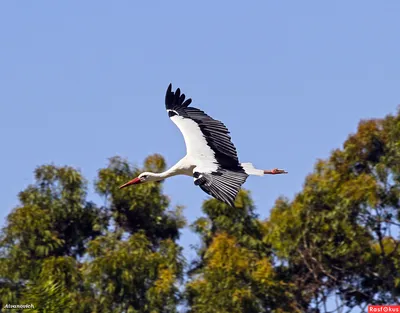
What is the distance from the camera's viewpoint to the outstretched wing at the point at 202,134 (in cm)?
1231

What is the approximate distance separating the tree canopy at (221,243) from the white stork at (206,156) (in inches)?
119

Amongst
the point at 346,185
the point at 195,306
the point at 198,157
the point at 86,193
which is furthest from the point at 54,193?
the point at 198,157

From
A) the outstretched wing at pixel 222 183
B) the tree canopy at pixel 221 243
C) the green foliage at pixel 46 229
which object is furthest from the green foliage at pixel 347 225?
the outstretched wing at pixel 222 183

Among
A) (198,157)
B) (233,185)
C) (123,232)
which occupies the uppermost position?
(123,232)

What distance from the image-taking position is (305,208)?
17516 millimetres

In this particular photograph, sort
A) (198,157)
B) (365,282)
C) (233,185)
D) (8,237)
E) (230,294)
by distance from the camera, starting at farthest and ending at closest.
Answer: (365,282) → (8,237) → (230,294) → (198,157) → (233,185)

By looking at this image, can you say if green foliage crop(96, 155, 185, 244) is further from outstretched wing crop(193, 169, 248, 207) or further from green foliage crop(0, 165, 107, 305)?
outstretched wing crop(193, 169, 248, 207)

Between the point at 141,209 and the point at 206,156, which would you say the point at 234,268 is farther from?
the point at 206,156

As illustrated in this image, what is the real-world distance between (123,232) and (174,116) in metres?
4.77

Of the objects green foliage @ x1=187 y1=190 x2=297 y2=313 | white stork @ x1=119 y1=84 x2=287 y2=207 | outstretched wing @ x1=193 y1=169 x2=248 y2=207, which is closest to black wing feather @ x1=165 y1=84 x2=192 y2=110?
white stork @ x1=119 y1=84 x2=287 y2=207

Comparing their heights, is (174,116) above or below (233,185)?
above

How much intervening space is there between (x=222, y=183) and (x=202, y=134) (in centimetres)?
168

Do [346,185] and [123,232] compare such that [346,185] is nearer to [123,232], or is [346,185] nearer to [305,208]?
[305,208]

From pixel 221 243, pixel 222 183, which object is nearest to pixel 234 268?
pixel 221 243
